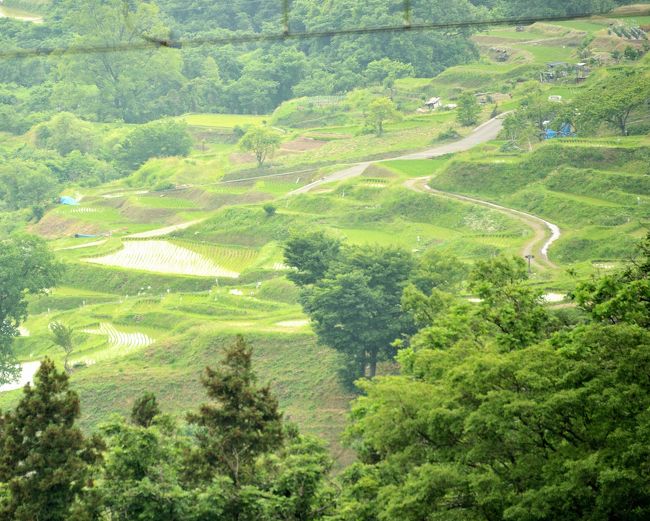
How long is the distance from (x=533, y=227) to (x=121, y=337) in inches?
669

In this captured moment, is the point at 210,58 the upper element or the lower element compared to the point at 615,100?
lower

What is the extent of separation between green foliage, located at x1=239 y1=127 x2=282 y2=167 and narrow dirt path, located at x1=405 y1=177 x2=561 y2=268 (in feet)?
46.6

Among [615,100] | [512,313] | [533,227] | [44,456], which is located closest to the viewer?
[44,456]

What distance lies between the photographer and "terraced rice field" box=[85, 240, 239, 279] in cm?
5566

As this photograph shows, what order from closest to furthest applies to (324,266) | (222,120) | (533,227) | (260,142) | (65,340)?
(324,266) < (65,340) < (533,227) < (260,142) < (222,120)

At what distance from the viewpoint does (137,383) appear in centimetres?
4016

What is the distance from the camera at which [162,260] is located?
189ft

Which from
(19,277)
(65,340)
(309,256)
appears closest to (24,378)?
(65,340)

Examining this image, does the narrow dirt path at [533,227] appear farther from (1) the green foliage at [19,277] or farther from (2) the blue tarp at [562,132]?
(1) the green foliage at [19,277]

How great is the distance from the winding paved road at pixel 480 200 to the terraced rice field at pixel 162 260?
8457mm

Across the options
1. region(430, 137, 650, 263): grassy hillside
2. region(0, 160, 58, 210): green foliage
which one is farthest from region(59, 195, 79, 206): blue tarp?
region(430, 137, 650, 263): grassy hillside

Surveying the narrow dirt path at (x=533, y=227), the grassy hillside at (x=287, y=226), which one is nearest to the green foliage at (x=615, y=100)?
the grassy hillside at (x=287, y=226)

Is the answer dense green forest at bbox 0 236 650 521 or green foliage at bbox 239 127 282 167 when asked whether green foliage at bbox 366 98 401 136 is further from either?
dense green forest at bbox 0 236 650 521

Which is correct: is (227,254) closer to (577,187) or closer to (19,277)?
(19,277)
